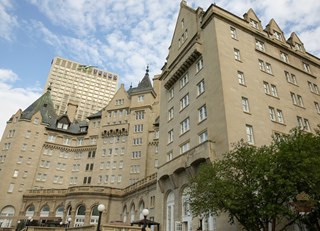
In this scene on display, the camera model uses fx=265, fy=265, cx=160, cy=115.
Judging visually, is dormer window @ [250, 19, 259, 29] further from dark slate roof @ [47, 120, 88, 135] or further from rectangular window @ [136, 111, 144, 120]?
dark slate roof @ [47, 120, 88, 135]

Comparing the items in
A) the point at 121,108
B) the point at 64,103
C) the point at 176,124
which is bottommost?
the point at 176,124

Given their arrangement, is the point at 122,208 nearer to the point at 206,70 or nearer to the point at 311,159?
the point at 206,70

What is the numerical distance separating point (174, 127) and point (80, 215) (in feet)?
92.8

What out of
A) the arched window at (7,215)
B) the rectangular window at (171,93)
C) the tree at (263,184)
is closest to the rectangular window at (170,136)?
the rectangular window at (171,93)

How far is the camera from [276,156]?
66.1ft

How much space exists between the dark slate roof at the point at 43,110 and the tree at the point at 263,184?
59.9 m

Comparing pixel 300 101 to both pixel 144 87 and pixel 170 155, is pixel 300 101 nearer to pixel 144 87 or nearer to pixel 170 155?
pixel 170 155

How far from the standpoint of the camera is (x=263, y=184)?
63.8ft

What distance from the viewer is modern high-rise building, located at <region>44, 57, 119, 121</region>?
164 m

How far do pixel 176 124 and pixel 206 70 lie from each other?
28.6 feet

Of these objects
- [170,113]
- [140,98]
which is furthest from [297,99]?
[140,98]

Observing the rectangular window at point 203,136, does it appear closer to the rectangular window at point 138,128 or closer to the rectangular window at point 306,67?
the rectangular window at point 306,67

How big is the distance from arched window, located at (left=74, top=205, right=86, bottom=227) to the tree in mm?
36887

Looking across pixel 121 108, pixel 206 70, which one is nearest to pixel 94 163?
pixel 121 108
